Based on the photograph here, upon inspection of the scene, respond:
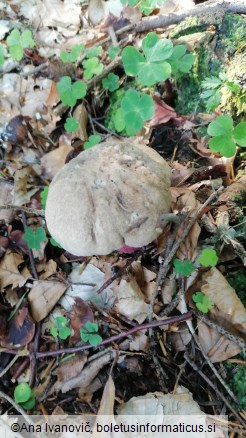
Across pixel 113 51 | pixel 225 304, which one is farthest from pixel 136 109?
pixel 225 304

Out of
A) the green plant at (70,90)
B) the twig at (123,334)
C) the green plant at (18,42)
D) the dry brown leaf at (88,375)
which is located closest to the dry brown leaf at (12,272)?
the twig at (123,334)

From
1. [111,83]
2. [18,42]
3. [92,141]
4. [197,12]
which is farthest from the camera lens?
[18,42]

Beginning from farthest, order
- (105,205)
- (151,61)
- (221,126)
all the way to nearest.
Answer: (151,61) → (221,126) → (105,205)

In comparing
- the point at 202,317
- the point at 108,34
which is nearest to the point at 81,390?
the point at 202,317

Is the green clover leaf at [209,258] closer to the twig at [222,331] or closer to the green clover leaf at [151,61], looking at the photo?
the twig at [222,331]

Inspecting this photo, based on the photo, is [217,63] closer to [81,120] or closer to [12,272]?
[81,120]

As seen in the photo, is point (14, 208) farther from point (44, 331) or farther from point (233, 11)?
point (233, 11)

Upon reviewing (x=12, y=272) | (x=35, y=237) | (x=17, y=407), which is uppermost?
(x=35, y=237)

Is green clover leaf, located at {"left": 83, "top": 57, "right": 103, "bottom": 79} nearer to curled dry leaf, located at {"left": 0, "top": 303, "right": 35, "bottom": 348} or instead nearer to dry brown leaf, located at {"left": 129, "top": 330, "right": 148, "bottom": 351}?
curled dry leaf, located at {"left": 0, "top": 303, "right": 35, "bottom": 348}
